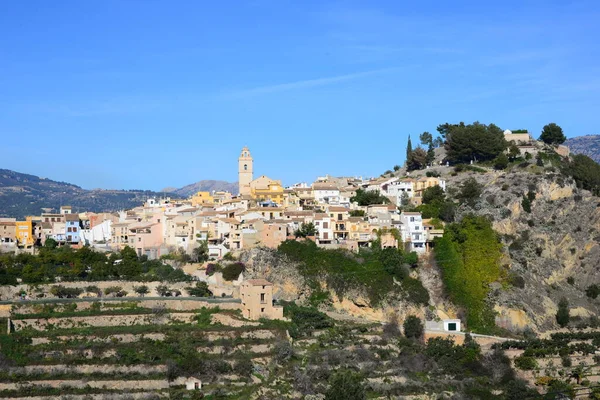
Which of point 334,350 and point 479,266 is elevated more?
point 479,266

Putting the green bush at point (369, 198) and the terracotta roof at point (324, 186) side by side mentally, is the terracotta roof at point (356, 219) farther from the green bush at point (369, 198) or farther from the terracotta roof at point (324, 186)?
the terracotta roof at point (324, 186)

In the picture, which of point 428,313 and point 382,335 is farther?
point 428,313

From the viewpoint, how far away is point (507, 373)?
40.0m

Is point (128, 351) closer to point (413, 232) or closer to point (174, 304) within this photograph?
point (174, 304)

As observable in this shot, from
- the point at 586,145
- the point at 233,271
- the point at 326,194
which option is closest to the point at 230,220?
the point at 233,271

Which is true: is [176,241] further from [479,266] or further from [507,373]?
[507,373]

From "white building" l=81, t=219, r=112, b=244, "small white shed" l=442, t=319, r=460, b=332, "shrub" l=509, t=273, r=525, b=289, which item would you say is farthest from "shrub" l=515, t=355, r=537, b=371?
"white building" l=81, t=219, r=112, b=244

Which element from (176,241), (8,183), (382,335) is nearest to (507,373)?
(382,335)

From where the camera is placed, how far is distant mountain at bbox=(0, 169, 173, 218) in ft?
385

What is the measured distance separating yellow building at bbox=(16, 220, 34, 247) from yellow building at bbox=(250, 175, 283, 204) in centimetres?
1295

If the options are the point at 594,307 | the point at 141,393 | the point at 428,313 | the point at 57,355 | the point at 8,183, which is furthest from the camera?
the point at 8,183

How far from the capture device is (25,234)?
5381 centimetres

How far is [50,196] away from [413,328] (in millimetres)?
98036

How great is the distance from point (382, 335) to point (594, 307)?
1461 cm
